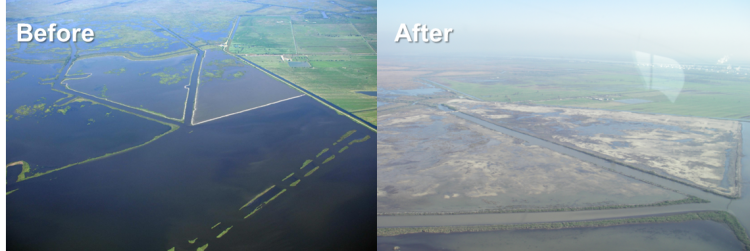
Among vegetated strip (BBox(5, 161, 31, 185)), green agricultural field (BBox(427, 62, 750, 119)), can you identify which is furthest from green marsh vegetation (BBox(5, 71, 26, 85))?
green agricultural field (BBox(427, 62, 750, 119))

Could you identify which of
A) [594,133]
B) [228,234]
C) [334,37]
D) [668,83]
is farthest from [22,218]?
[668,83]

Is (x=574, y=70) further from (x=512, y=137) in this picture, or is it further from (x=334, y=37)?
(x=334, y=37)

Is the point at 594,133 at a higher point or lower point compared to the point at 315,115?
lower

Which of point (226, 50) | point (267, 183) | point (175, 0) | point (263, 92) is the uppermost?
point (175, 0)

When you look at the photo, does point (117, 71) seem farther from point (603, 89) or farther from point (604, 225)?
point (603, 89)

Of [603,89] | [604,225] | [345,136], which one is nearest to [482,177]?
[604,225]
